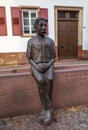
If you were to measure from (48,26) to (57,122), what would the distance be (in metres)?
5.93

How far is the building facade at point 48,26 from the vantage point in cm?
725

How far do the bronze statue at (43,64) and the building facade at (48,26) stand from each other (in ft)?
16.7

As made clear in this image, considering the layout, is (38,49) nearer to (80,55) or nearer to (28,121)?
(28,121)

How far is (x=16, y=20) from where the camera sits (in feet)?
23.8

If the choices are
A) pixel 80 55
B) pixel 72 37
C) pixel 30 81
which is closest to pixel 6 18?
pixel 72 37

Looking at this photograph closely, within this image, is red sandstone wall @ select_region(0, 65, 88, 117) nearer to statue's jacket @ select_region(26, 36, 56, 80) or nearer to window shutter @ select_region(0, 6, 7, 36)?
statue's jacket @ select_region(26, 36, 56, 80)

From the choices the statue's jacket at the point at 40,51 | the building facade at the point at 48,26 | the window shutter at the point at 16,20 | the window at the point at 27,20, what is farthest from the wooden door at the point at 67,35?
the statue's jacket at the point at 40,51

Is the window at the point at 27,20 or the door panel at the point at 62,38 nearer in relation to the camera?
the window at the point at 27,20

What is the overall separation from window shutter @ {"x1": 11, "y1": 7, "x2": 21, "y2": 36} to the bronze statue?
16.6 ft

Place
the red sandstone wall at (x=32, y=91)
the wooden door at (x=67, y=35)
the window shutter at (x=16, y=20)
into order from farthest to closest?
1. the wooden door at (x=67, y=35)
2. the window shutter at (x=16, y=20)
3. the red sandstone wall at (x=32, y=91)

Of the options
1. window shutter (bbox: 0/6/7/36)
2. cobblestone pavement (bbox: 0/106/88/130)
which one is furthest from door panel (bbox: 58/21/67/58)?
cobblestone pavement (bbox: 0/106/88/130)

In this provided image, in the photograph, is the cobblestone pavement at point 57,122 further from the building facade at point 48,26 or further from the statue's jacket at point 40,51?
the building facade at point 48,26

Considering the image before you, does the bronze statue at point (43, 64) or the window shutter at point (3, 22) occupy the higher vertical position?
the window shutter at point (3, 22)

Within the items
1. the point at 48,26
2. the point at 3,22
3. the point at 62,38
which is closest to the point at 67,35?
the point at 62,38
